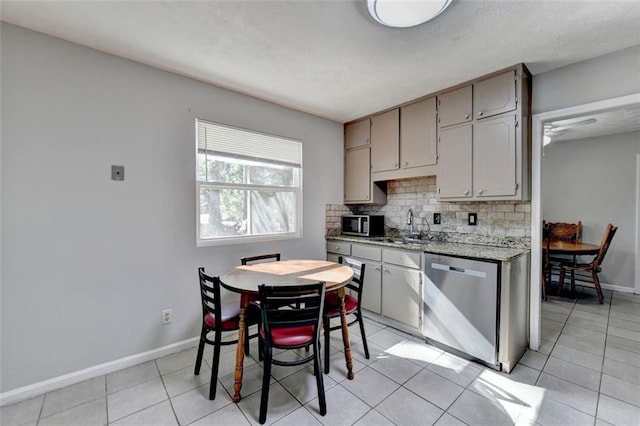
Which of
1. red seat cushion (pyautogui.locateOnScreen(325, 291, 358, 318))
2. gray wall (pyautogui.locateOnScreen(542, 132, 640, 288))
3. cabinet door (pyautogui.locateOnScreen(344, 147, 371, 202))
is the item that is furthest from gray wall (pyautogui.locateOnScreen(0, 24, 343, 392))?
gray wall (pyautogui.locateOnScreen(542, 132, 640, 288))

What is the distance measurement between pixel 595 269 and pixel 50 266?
5.85 metres

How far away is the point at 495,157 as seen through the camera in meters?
2.46

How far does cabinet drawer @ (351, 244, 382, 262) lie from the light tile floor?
0.90m

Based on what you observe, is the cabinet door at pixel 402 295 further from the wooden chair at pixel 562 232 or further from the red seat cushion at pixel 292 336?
the wooden chair at pixel 562 232

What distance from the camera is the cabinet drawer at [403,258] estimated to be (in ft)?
8.63

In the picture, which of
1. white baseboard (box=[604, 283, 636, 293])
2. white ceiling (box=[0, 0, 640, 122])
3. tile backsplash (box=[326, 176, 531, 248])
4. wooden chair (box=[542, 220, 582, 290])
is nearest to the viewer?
white ceiling (box=[0, 0, 640, 122])

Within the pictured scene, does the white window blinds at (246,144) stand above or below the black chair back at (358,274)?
above

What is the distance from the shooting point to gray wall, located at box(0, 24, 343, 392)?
1801mm

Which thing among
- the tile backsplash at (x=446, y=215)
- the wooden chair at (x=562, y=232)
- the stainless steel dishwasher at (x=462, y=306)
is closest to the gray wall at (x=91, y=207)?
the tile backsplash at (x=446, y=215)

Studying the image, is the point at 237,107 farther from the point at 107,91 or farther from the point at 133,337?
the point at 133,337

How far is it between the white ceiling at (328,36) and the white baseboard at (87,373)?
241 cm

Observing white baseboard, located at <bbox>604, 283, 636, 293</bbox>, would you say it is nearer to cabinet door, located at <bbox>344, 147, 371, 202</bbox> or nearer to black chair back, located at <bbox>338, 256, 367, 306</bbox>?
cabinet door, located at <bbox>344, 147, 371, 202</bbox>

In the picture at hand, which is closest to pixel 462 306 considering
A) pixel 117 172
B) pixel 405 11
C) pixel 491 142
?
pixel 491 142

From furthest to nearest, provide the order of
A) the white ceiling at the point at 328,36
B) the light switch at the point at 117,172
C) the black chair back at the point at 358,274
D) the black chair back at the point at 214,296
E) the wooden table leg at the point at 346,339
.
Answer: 1. the black chair back at the point at 358,274
2. the light switch at the point at 117,172
3. the wooden table leg at the point at 346,339
4. the black chair back at the point at 214,296
5. the white ceiling at the point at 328,36
